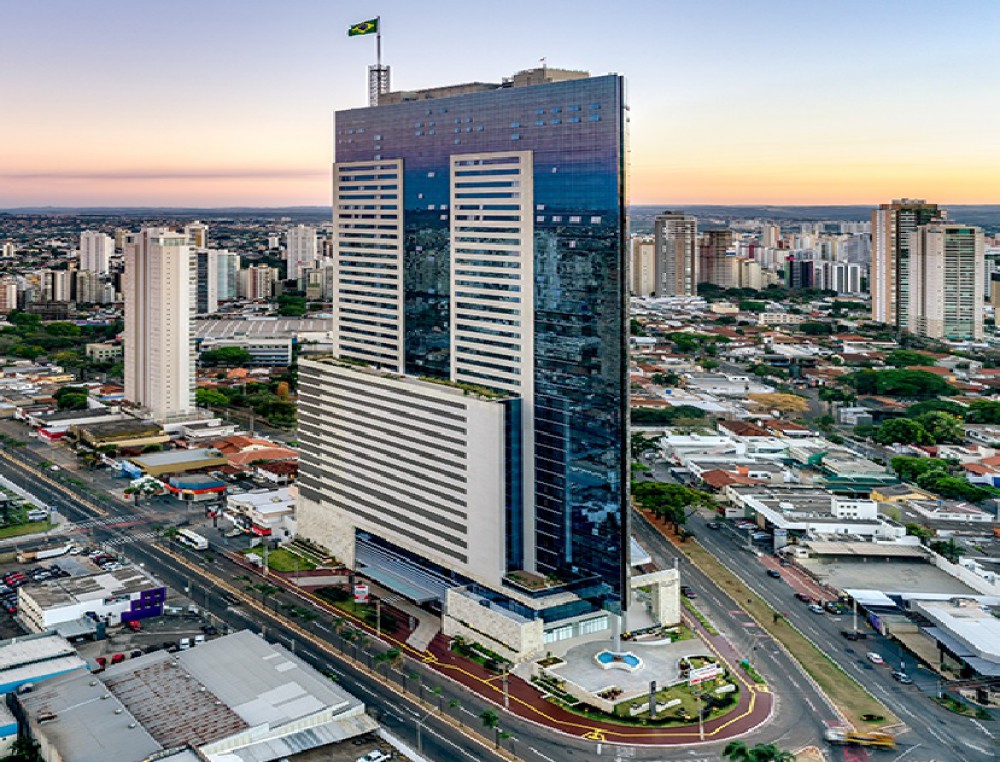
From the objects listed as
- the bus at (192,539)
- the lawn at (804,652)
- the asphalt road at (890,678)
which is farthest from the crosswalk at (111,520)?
the asphalt road at (890,678)

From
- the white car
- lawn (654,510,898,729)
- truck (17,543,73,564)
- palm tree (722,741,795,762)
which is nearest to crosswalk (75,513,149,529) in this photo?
truck (17,543,73,564)

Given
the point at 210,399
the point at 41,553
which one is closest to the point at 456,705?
the point at 41,553

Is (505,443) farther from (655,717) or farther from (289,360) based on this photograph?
(289,360)

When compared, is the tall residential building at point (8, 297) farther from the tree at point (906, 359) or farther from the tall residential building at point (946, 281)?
the tall residential building at point (946, 281)

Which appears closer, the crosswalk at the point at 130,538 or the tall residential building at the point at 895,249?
the crosswalk at the point at 130,538

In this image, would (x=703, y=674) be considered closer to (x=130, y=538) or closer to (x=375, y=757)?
(x=375, y=757)

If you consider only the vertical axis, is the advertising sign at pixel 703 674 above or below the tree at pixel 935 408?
below
